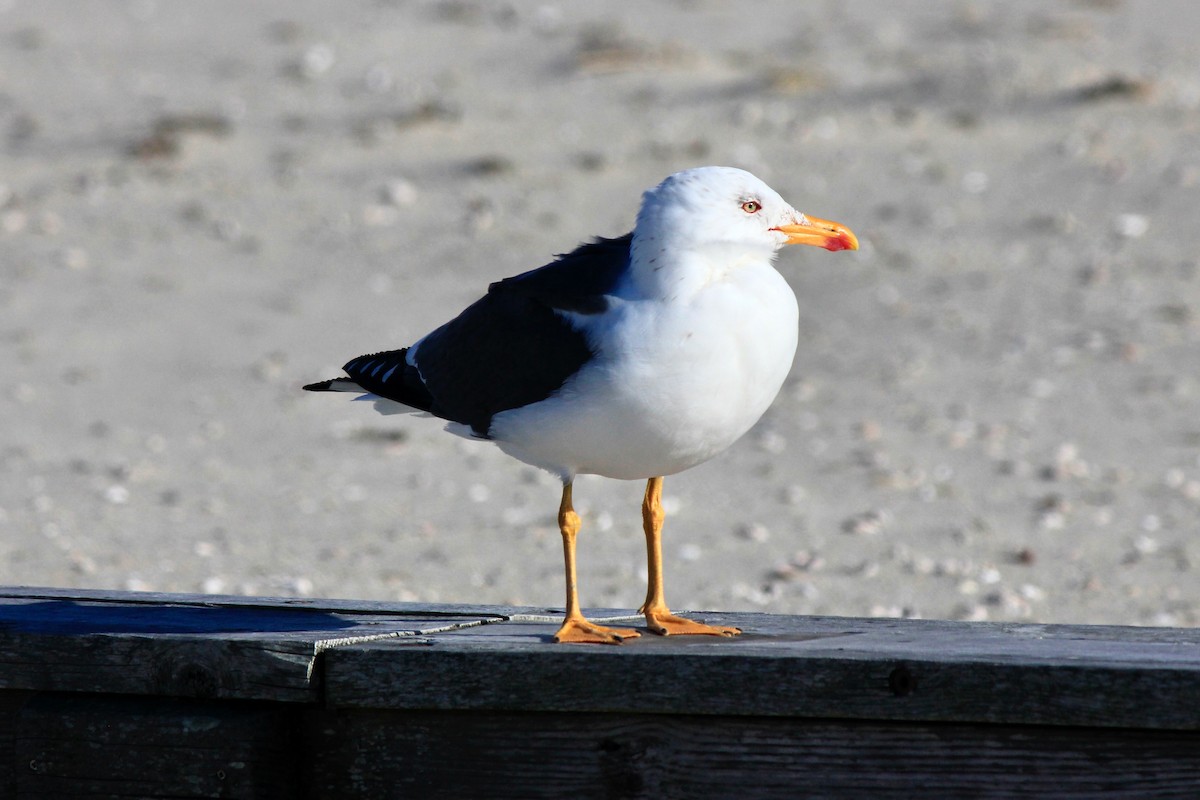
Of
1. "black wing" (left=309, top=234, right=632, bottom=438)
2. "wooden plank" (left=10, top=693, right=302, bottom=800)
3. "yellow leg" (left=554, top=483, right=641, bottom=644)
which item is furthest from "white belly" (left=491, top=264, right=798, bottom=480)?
"wooden plank" (left=10, top=693, right=302, bottom=800)

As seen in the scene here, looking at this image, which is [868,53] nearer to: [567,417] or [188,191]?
[188,191]

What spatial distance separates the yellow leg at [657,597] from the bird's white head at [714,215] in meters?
0.80

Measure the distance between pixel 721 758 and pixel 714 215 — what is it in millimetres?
1305

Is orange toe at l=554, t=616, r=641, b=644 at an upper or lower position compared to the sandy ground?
lower

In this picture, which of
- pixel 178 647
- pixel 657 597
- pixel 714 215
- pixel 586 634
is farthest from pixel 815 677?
pixel 178 647

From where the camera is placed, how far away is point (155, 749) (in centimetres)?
390

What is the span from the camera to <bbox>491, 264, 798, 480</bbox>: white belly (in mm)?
3975

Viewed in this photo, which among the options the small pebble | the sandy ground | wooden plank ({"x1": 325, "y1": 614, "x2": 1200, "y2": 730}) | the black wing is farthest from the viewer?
the small pebble

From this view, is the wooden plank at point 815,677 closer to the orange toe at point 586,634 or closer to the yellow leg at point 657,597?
the orange toe at point 586,634

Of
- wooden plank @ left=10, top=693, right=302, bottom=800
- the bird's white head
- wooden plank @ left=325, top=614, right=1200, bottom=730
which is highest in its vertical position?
the bird's white head

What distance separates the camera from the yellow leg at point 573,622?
13.5 ft

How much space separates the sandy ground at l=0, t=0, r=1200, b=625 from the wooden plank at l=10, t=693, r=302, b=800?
171 inches

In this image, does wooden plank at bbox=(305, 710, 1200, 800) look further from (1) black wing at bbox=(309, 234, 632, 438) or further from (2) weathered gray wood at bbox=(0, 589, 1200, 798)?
(1) black wing at bbox=(309, 234, 632, 438)

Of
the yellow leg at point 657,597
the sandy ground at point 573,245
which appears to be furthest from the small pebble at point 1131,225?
the yellow leg at point 657,597
